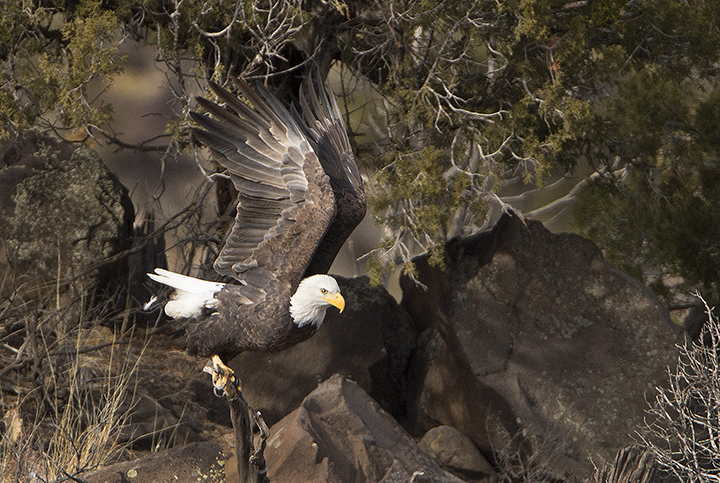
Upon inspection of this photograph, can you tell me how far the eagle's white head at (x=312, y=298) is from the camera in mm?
3207

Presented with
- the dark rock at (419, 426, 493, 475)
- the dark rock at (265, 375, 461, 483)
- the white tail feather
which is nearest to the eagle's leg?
the white tail feather

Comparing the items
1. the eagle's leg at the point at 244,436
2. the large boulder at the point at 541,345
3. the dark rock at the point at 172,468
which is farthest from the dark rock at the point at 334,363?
the eagle's leg at the point at 244,436

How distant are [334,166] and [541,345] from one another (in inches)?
93.5

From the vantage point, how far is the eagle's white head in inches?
126

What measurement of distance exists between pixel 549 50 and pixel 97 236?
4.00m

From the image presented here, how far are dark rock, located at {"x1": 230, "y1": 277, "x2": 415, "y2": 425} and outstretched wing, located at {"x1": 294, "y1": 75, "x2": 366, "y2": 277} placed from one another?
1973mm

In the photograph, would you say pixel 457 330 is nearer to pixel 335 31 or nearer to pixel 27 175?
pixel 335 31

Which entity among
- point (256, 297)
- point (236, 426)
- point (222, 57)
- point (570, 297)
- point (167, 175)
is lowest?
point (167, 175)

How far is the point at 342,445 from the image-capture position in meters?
4.13

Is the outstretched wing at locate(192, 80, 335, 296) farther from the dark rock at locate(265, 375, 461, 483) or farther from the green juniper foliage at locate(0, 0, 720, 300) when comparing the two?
the green juniper foliage at locate(0, 0, 720, 300)

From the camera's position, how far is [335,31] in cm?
617

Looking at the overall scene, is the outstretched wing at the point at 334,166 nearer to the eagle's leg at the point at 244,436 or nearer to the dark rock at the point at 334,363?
the eagle's leg at the point at 244,436

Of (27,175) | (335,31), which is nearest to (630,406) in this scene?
(335,31)

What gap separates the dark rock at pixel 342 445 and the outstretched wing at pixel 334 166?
3.19 feet
